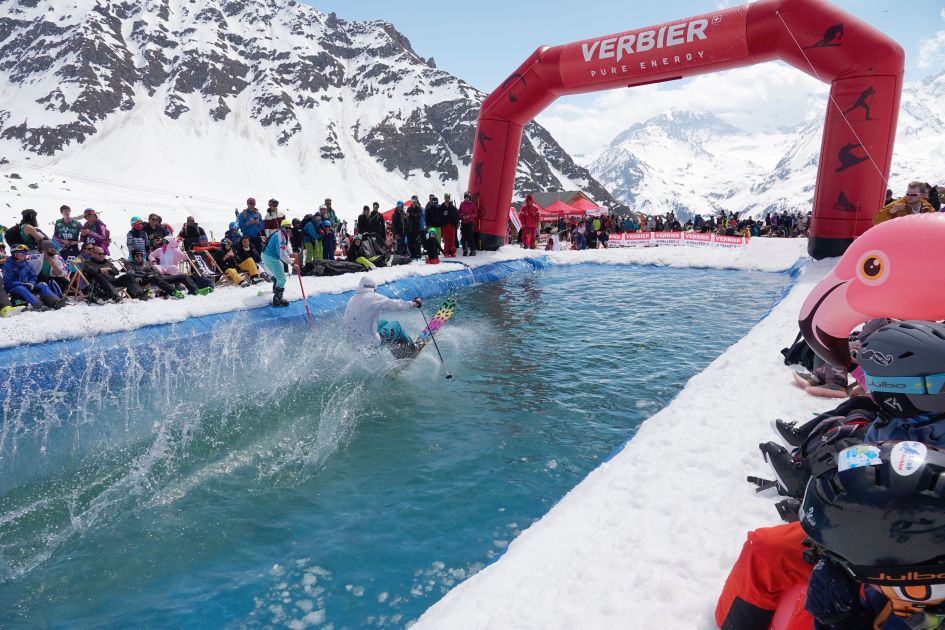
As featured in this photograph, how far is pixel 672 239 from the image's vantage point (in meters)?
24.4

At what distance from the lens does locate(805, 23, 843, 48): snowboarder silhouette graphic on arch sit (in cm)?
1161

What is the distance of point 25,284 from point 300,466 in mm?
7631

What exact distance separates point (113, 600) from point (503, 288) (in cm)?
1122

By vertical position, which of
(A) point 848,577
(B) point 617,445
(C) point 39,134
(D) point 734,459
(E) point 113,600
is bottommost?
(E) point 113,600

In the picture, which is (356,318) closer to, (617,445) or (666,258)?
(617,445)

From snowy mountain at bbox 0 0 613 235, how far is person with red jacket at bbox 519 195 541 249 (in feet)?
189

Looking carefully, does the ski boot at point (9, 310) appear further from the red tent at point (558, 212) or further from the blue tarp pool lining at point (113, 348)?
the red tent at point (558, 212)

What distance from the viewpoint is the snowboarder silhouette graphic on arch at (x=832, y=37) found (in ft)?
38.1

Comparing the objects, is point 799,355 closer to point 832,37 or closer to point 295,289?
point 295,289

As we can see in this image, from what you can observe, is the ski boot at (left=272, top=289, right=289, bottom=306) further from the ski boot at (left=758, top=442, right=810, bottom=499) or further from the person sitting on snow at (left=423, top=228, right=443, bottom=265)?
the ski boot at (left=758, top=442, right=810, bottom=499)

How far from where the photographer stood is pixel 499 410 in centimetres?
645

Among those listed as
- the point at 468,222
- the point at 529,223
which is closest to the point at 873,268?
the point at 468,222

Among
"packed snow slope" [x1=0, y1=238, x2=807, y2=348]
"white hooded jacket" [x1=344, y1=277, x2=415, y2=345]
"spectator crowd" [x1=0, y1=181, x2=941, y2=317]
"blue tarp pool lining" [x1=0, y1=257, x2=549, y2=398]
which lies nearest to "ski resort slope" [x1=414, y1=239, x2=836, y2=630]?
"white hooded jacket" [x1=344, y1=277, x2=415, y2=345]

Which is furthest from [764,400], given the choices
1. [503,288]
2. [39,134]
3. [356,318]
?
[39,134]
